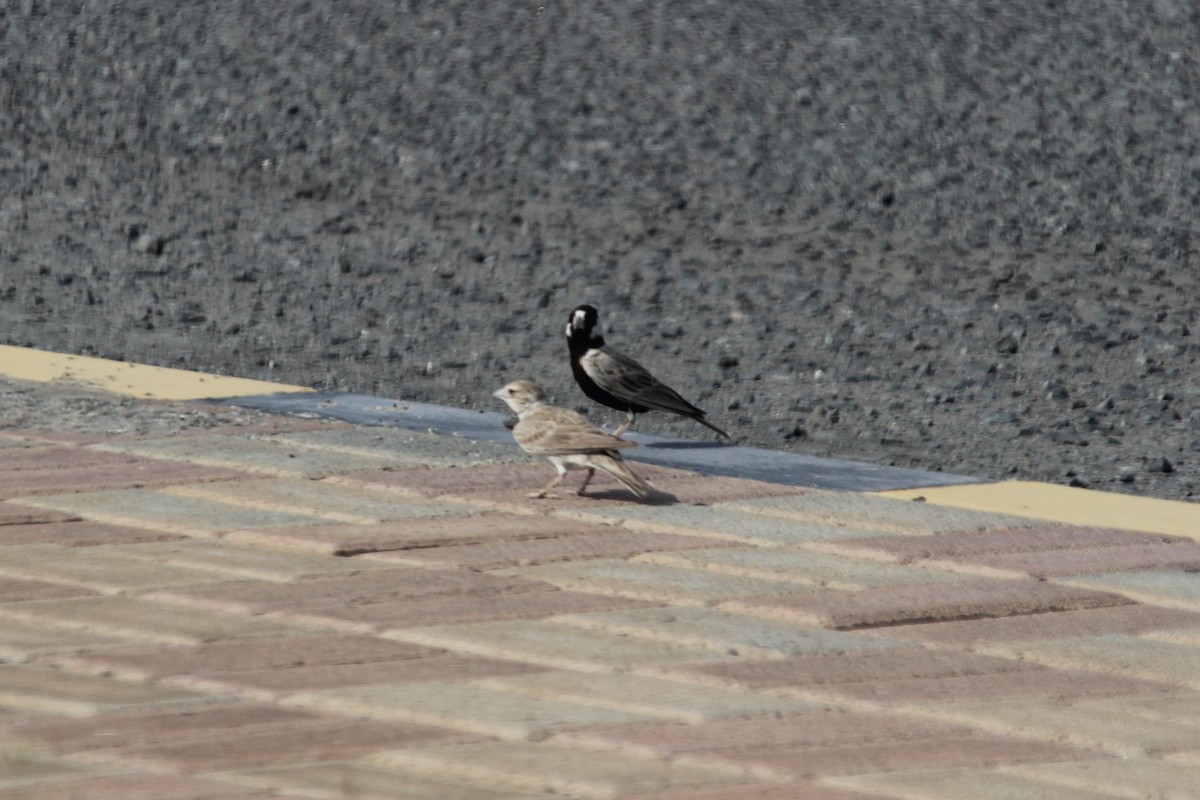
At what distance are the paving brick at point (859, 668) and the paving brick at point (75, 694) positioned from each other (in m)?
1.09

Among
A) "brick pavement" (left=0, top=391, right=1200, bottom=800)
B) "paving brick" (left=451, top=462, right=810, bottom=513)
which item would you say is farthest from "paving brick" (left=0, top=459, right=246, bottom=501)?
"paving brick" (left=451, top=462, right=810, bottom=513)

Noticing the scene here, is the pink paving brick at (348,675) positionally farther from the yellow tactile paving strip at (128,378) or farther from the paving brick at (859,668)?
the yellow tactile paving strip at (128,378)

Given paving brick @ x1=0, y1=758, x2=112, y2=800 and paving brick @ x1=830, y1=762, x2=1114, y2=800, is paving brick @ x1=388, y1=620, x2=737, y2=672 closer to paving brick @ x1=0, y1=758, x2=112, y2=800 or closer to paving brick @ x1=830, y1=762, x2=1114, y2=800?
paving brick @ x1=830, y1=762, x2=1114, y2=800

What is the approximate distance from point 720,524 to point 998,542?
754 millimetres

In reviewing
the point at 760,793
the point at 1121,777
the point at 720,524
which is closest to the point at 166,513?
the point at 720,524

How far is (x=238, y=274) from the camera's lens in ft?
35.8

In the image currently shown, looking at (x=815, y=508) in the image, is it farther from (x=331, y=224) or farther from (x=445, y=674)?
(x=331, y=224)

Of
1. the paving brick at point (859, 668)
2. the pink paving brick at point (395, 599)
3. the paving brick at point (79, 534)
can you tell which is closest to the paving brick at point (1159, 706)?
the paving brick at point (859, 668)

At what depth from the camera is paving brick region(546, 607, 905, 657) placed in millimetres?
4469

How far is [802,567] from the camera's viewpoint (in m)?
5.23

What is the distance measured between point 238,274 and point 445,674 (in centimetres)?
706

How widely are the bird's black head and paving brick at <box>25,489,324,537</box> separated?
2.33m

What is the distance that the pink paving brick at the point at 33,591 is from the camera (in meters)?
4.63

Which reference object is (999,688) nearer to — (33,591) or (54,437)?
(33,591)
